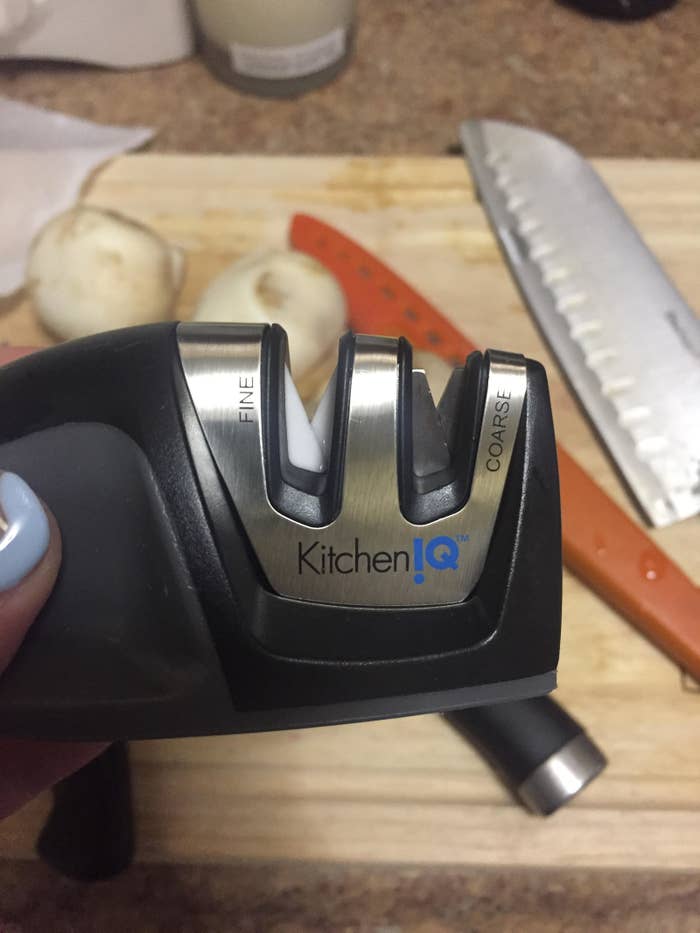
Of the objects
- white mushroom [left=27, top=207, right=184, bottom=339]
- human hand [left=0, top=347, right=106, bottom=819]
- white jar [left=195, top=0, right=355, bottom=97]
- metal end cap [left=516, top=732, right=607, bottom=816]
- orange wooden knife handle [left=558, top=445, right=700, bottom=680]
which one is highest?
white jar [left=195, top=0, right=355, bottom=97]

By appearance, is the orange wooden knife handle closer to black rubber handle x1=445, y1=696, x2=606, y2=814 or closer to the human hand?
black rubber handle x1=445, y1=696, x2=606, y2=814

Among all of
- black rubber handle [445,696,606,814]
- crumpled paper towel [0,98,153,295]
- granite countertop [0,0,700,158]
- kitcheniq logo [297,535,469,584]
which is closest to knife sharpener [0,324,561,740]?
kitcheniq logo [297,535,469,584]

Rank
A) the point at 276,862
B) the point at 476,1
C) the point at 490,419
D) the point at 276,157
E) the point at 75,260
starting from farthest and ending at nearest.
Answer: the point at 476,1, the point at 276,157, the point at 75,260, the point at 276,862, the point at 490,419

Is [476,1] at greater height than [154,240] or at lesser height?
greater

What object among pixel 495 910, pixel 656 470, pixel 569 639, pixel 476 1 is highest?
pixel 476 1

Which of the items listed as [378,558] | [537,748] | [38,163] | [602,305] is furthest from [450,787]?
[38,163]

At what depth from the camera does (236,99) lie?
3.04ft

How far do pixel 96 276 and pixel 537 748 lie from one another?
0.53 metres

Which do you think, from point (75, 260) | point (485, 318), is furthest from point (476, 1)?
point (75, 260)

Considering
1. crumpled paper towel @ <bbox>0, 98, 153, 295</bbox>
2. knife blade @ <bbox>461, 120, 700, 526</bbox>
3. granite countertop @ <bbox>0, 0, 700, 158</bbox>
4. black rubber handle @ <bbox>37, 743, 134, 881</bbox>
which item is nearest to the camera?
black rubber handle @ <bbox>37, 743, 134, 881</bbox>

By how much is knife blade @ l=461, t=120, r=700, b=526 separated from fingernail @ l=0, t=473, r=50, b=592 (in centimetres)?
50

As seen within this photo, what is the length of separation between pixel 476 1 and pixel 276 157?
1.34 ft

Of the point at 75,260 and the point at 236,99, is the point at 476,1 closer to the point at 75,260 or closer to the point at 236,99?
the point at 236,99

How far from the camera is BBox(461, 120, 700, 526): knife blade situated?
2.16 ft
